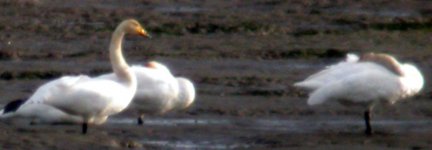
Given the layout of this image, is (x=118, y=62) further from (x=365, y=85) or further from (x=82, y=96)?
(x=365, y=85)

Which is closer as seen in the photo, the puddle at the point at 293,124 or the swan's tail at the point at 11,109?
the swan's tail at the point at 11,109

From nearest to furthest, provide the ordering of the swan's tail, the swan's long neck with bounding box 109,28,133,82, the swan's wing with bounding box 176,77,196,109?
the swan's long neck with bounding box 109,28,133,82
the swan's tail
the swan's wing with bounding box 176,77,196,109

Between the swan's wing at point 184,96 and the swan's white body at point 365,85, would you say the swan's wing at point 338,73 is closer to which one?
the swan's white body at point 365,85

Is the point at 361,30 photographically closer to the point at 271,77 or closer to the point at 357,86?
the point at 271,77

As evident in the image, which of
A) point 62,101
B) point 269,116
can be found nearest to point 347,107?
point 269,116

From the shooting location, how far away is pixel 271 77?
1931 centimetres

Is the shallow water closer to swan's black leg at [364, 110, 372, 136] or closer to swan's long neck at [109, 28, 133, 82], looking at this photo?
swan's black leg at [364, 110, 372, 136]

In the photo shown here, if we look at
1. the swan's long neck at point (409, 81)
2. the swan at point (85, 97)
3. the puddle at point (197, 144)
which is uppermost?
the swan's long neck at point (409, 81)

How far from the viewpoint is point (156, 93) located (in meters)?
15.6

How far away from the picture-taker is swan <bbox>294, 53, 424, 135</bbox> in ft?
47.9

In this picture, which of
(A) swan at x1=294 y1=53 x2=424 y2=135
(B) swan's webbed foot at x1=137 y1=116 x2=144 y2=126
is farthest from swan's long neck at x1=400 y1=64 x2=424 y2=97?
(B) swan's webbed foot at x1=137 y1=116 x2=144 y2=126

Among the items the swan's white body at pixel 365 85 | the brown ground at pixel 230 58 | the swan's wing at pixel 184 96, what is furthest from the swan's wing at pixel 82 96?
the swan's white body at pixel 365 85

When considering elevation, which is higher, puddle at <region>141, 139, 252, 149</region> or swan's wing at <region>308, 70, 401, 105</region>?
swan's wing at <region>308, 70, 401, 105</region>

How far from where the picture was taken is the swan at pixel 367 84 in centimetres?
1460
